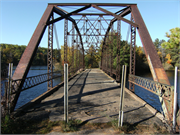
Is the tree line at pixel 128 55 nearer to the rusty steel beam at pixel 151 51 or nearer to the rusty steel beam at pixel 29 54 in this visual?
the rusty steel beam at pixel 151 51

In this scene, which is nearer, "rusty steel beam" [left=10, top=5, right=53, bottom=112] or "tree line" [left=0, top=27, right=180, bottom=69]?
"rusty steel beam" [left=10, top=5, right=53, bottom=112]

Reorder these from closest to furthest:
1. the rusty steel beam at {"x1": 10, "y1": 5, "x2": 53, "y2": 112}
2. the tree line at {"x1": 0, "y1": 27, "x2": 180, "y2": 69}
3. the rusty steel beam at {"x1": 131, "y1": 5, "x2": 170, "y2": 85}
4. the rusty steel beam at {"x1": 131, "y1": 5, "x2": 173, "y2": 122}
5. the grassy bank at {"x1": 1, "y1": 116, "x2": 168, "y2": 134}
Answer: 1. the grassy bank at {"x1": 1, "y1": 116, "x2": 168, "y2": 134}
2. the rusty steel beam at {"x1": 131, "y1": 5, "x2": 173, "y2": 122}
3. the rusty steel beam at {"x1": 131, "y1": 5, "x2": 170, "y2": 85}
4. the rusty steel beam at {"x1": 10, "y1": 5, "x2": 53, "y2": 112}
5. the tree line at {"x1": 0, "y1": 27, "x2": 180, "y2": 69}

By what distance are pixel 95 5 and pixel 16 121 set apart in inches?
333

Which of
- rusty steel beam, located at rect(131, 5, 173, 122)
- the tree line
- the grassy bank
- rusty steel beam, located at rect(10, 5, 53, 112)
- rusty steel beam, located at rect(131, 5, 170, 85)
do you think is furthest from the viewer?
the tree line

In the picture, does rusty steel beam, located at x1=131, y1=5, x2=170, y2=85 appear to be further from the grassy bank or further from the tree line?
the tree line

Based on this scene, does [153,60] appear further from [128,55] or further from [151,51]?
[128,55]

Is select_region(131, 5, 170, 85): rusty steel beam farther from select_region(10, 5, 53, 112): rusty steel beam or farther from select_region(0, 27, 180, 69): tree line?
select_region(0, 27, 180, 69): tree line

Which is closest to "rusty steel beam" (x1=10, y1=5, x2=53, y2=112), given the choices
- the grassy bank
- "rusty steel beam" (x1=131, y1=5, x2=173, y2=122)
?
the grassy bank

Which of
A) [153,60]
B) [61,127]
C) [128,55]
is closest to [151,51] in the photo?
[153,60]

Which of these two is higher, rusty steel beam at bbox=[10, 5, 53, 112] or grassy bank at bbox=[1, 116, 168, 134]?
rusty steel beam at bbox=[10, 5, 53, 112]

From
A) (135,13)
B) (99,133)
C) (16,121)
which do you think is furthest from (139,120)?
(135,13)

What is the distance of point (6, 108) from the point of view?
4.03m

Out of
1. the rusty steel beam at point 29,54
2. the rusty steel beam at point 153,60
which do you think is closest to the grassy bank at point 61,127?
the rusty steel beam at point 153,60

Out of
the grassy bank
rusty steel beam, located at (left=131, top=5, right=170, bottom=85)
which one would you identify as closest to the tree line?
rusty steel beam, located at (left=131, top=5, right=170, bottom=85)
